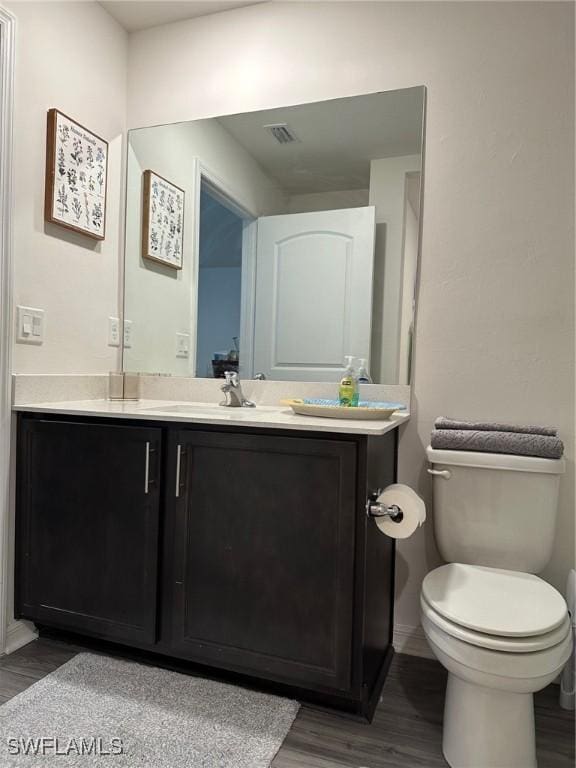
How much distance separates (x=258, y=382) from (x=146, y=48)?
1.57 m

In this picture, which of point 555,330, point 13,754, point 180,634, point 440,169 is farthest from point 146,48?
Answer: point 13,754

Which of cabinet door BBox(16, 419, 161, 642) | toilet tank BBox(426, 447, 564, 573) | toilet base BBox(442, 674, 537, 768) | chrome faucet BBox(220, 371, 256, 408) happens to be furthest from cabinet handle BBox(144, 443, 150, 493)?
toilet base BBox(442, 674, 537, 768)

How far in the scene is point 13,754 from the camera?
4.24 feet

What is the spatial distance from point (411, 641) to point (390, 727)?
1.45 ft

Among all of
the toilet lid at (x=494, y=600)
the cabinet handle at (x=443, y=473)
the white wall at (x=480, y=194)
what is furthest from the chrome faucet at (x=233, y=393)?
the toilet lid at (x=494, y=600)

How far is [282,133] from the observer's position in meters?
2.06

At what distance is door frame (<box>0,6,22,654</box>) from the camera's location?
171 cm

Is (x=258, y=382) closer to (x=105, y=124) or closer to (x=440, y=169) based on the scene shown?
(x=440, y=169)

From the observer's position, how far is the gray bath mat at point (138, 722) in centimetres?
130

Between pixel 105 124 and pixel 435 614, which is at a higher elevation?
pixel 105 124

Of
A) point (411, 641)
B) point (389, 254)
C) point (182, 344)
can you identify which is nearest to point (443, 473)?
point (411, 641)

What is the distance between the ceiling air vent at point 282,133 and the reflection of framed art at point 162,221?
483mm

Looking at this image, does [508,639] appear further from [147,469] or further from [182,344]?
[182,344]

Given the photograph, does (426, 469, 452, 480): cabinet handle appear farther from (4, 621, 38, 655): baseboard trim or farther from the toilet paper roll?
(4, 621, 38, 655): baseboard trim
